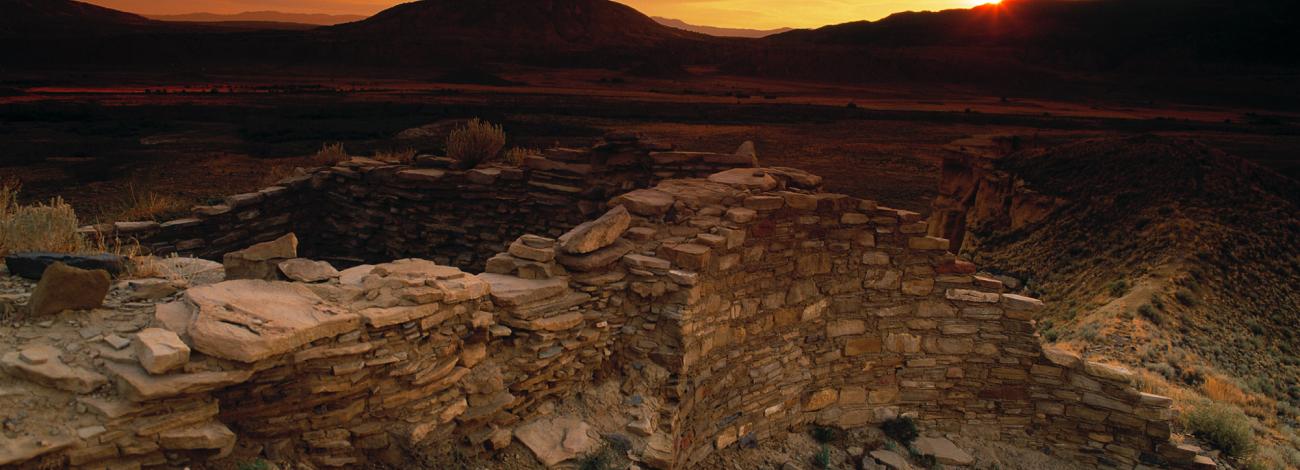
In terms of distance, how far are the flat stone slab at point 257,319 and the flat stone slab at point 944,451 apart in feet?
16.3

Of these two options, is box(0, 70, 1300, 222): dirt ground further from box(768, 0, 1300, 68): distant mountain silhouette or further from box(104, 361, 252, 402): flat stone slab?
box(768, 0, 1300, 68): distant mountain silhouette

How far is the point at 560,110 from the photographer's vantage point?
33625 millimetres

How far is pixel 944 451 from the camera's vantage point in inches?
258

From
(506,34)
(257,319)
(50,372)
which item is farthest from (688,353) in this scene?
(506,34)

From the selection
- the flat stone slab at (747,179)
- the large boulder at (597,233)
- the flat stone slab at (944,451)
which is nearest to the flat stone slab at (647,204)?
the large boulder at (597,233)

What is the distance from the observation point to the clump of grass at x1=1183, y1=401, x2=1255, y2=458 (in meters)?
6.97

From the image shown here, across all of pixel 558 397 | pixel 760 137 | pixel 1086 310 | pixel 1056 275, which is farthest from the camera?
pixel 760 137

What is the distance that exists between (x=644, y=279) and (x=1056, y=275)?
1096 cm

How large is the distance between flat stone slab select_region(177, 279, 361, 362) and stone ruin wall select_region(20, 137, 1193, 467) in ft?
0.06

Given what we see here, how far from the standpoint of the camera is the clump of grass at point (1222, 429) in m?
6.97

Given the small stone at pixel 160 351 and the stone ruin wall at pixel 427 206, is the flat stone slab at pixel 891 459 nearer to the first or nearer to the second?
the stone ruin wall at pixel 427 206

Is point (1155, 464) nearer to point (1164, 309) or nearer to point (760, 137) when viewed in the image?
point (1164, 309)

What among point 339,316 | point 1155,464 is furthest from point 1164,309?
point 339,316

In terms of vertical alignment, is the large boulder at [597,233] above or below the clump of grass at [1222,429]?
above
